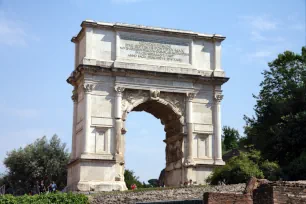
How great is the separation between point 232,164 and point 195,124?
6.52 m

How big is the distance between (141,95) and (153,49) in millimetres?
2941

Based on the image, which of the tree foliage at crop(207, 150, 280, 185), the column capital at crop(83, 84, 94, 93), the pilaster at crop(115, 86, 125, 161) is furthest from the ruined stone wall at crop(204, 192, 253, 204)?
the column capital at crop(83, 84, 94, 93)

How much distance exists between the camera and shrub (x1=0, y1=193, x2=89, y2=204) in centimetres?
2536

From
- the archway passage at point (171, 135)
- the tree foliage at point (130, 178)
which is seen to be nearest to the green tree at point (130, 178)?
the tree foliage at point (130, 178)

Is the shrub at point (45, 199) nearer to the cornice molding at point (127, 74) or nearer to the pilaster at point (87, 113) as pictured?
the pilaster at point (87, 113)

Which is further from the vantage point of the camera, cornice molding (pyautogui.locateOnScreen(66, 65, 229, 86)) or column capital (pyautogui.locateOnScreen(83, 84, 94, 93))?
cornice molding (pyautogui.locateOnScreen(66, 65, 229, 86))

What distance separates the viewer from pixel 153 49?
35.8m

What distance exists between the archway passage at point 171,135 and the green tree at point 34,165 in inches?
578

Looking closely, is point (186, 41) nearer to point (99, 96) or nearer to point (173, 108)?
point (173, 108)

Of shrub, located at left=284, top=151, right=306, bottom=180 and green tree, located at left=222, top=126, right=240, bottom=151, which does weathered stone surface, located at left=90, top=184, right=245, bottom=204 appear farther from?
green tree, located at left=222, top=126, right=240, bottom=151

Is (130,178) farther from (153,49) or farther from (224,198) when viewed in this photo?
(224,198)

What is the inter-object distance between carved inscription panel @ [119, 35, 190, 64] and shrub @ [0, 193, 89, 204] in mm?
11346

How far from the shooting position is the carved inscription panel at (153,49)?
116 ft

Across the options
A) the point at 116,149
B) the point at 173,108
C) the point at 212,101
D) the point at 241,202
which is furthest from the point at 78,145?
the point at 241,202
